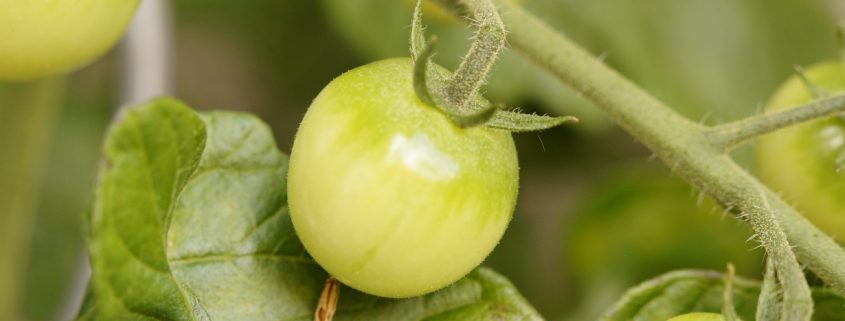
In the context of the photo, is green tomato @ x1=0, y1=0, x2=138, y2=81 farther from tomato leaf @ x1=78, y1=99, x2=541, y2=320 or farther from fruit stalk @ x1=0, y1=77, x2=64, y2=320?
fruit stalk @ x1=0, y1=77, x2=64, y2=320

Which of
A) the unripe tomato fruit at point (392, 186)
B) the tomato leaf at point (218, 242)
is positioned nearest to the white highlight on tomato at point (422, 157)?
the unripe tomato fruit at point (392, 186)

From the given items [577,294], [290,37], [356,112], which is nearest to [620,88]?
[356,112]

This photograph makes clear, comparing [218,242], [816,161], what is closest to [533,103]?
[816,161]

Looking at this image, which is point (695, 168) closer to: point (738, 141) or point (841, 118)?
point (738, 141)

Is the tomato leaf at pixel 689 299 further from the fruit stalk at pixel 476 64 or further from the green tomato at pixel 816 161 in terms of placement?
the fruit stalk at pixel 476 64

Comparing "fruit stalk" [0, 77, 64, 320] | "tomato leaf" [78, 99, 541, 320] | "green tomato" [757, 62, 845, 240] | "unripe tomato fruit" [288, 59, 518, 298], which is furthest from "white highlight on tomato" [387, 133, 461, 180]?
"fruit stalk" [0, 77, 64, 320]

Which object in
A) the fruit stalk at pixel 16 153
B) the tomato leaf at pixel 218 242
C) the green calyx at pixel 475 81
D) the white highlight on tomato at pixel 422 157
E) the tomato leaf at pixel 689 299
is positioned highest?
the green calyx at pixel 475 81

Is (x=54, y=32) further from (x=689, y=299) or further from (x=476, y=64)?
(x=689, y=299)
